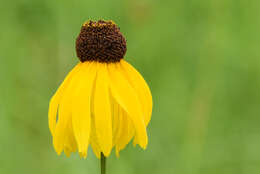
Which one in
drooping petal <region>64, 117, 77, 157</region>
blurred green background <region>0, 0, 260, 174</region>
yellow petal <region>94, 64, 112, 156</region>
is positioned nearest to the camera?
yellow petal <region>94, 64, 112, 156</region>

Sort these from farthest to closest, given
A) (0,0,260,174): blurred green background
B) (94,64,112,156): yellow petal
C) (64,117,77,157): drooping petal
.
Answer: (0,0,260,174): blurred green background → (64,117,77,157): drooping petal → (94,64,112,156): yellow petal

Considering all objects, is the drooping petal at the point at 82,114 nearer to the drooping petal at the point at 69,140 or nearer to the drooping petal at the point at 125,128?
the drooping petal at the point at 69,140

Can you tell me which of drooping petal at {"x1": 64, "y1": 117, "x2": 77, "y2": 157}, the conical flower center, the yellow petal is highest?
the conical flower center

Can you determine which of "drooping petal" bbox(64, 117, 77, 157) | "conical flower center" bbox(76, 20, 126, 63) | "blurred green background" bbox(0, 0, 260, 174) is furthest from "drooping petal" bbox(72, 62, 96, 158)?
"blurred green background" bbox(0, 0, 260, 174)

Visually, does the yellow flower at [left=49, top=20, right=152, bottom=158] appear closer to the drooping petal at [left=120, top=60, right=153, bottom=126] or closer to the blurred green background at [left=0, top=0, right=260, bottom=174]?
the drooping petal at [left=120, top=60, right=153, bottom=126]

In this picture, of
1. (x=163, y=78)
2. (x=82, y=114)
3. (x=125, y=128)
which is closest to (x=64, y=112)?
(x=82, y=114)

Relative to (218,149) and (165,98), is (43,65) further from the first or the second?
(218,149)
